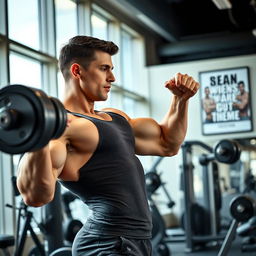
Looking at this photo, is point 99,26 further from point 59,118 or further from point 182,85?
point 59,118

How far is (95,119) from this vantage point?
1651mm

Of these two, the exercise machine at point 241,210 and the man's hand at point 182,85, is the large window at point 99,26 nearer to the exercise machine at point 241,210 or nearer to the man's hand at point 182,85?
the exercise machine at point 241,210

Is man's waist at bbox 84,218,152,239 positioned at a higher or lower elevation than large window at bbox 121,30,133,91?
lower

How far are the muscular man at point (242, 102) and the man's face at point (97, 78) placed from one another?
6.61 meters

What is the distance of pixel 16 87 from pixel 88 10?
5873 millimetres

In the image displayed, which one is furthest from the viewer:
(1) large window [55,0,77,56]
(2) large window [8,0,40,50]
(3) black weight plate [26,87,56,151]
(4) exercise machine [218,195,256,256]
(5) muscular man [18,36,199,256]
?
(1) large window [55,0,77,56]

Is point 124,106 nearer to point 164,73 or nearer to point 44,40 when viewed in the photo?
point 164,73

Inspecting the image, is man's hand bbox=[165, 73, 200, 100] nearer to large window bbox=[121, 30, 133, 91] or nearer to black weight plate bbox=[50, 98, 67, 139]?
black weight plate bbox=[50, 98, 67, 139]

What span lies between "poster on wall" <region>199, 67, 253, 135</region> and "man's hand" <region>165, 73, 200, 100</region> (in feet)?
21.3

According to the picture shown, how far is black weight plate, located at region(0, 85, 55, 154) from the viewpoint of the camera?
3.84 ft

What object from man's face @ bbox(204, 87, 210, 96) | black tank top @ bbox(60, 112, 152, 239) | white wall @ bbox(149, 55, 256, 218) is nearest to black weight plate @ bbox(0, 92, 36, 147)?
black tank top @ bbox(60, 112, 152, 239)

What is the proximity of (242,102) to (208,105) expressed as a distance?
1.58 ft

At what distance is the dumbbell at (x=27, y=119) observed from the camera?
3.85 feet

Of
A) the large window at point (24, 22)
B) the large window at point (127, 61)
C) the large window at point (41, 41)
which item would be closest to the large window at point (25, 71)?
the large window at point (41, 41)
